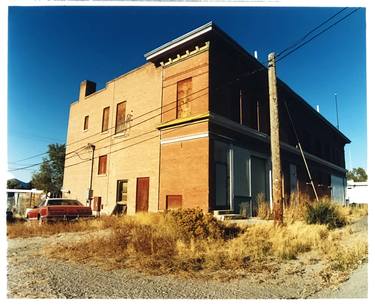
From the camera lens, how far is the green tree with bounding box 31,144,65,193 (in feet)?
130

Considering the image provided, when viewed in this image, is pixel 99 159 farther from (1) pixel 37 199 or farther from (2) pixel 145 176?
(1) pixel 37 199

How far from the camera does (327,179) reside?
1157 inches

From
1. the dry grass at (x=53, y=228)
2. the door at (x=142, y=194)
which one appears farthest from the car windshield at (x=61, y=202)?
the door at (x=142, y=194)

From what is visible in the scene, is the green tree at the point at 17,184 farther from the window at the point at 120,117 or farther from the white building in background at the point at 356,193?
the white building in background at the point at 356,193

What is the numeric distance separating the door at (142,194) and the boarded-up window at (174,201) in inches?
79.0

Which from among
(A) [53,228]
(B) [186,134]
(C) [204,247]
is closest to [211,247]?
(C) [204,247]

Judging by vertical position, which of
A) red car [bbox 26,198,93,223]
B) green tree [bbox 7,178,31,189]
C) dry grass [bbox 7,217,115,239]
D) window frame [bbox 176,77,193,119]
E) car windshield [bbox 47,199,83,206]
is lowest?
dry grass [bbox 7,217,115,239]

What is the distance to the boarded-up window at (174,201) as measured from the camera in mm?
14762

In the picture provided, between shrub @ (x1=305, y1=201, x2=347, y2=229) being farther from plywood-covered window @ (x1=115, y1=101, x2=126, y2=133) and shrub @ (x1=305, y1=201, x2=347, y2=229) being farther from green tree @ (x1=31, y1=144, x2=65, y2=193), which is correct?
green tree @ (x1=31, y1=144, x2=65, y2=193)

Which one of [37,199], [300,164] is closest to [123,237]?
[300,164]

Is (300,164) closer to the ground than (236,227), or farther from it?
farther from it

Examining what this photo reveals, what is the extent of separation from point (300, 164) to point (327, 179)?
7613 millimetres

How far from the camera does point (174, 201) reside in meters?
15.0

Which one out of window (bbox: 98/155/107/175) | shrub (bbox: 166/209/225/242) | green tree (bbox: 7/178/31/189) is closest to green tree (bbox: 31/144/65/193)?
green tree (bbox: 7/178/31/189)
